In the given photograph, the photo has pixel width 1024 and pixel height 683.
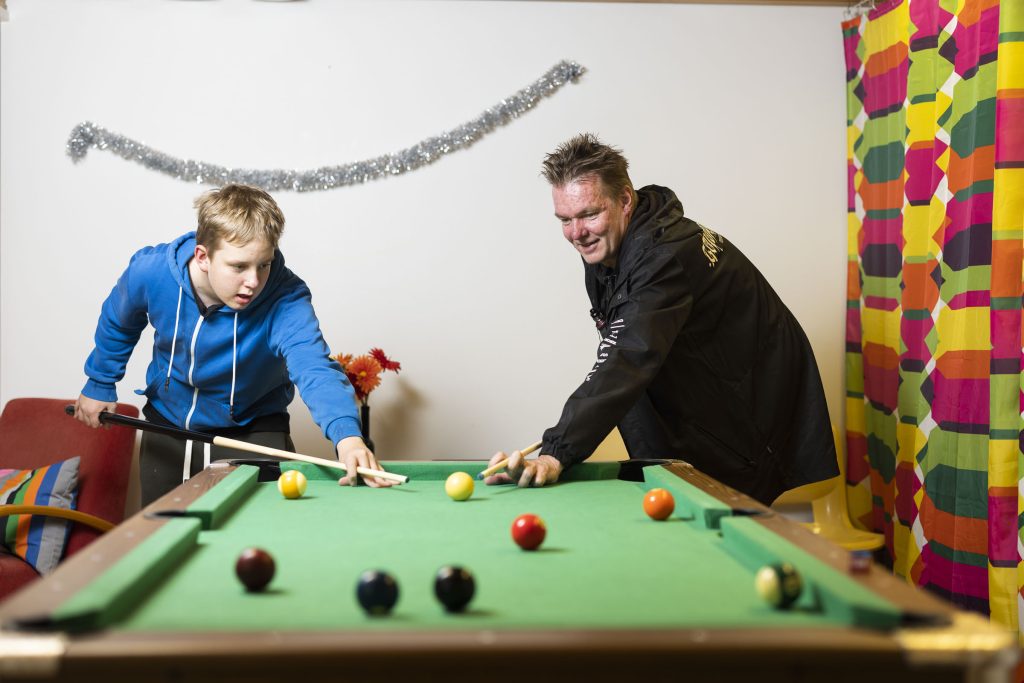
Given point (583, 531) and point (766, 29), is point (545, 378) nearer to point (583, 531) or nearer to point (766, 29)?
point (766, 29)

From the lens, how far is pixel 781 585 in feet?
3.82

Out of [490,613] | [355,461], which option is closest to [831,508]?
[355,461]

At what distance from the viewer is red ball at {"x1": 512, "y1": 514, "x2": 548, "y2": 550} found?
58.7 inches

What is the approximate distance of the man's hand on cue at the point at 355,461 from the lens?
217cm

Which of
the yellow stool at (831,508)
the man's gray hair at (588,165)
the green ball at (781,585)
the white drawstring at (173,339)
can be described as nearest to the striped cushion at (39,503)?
the white drawstring at (173,339)

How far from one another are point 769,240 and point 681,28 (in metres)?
0.91

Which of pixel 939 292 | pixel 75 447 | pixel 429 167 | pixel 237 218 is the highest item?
pixel 429 167

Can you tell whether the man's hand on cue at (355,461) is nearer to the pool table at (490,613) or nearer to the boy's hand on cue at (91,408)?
the pool table at (490,613)

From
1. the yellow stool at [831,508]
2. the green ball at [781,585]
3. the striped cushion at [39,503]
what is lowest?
the yellow stool at [831,508]

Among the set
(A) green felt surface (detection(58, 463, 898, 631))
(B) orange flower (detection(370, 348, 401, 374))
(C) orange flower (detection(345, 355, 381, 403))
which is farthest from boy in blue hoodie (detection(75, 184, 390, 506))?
(B) orange flower (detection(370, 348, 401, 374))

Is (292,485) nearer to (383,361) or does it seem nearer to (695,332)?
(695,332)

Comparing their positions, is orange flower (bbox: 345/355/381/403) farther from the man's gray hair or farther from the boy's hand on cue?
the man's gray hair

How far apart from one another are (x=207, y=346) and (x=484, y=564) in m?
1.45

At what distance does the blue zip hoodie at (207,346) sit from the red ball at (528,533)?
37.5 inches
